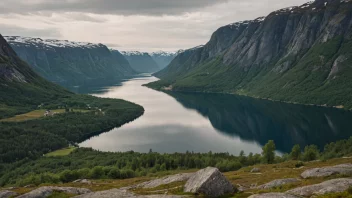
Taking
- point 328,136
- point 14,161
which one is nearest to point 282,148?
point 328,136

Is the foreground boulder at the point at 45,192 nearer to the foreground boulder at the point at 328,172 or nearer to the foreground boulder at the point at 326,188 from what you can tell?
the foreground boulder at the point at 326,188

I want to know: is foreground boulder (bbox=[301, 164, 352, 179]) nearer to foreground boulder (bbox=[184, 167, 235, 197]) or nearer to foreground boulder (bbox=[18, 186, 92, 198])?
foreground boulder (bbox=[184, 167, 235, 197])

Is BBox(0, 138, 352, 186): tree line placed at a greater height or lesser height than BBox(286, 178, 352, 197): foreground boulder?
lesser

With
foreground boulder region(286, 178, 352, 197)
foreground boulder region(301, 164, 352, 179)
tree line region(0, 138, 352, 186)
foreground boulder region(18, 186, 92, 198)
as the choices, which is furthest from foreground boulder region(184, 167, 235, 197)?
tree line region(0, 138, 352, 186)

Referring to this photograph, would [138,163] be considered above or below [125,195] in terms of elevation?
below

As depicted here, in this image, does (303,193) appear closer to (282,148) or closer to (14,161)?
(282,148)

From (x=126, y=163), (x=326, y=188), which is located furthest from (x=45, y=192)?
(x=126, y=163)

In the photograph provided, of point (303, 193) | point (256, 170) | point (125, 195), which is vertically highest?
point (303, 193)

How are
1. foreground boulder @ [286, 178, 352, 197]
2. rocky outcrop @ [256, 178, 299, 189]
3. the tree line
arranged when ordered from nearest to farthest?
1. foreground boulder @ [286, 178, 352, 197]
2. rocky outcrop @ [256, 178, 299, 189]
3. the tree line

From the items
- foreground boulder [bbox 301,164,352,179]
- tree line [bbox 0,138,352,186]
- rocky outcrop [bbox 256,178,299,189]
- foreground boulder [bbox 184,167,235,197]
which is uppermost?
foreground boulder [bbox 184,167,235,197]
